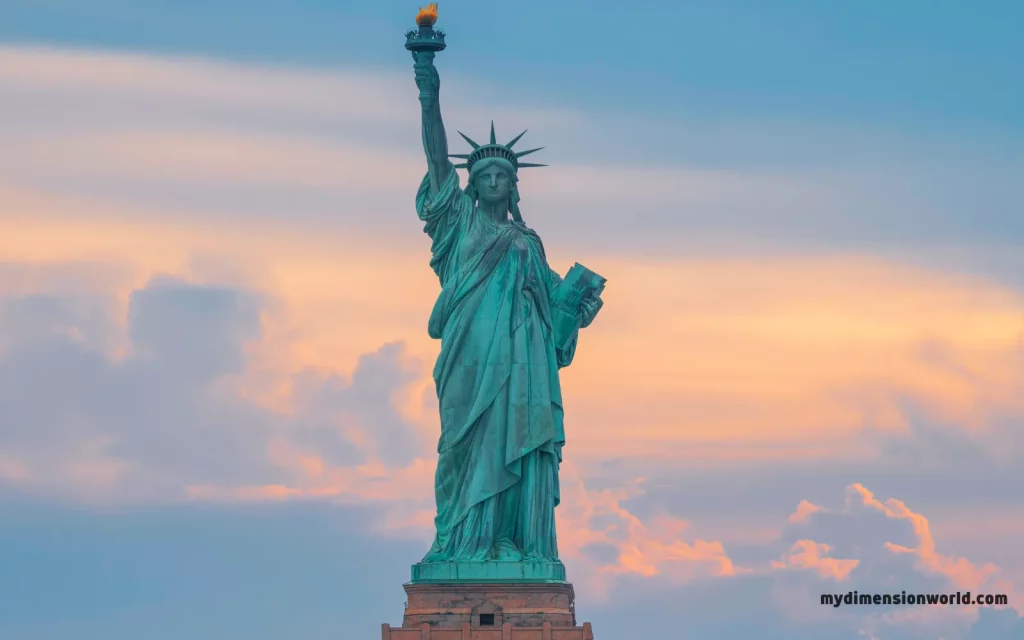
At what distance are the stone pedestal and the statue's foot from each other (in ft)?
2.27

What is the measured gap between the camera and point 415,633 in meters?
67.6

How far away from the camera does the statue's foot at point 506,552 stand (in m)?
68.9

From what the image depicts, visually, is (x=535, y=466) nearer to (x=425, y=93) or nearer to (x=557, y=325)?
(x=557, y=325)

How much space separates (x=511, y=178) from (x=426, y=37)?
3273mm

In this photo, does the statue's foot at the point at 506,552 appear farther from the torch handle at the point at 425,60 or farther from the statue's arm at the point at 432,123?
the torch handle at the point at 425,60

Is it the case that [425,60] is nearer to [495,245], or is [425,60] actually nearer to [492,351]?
[495,245]

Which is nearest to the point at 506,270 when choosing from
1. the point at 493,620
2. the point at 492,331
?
the point at 492,331

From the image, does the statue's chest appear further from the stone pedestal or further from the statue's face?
the stone pedestal

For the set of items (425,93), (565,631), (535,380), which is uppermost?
(425,93)

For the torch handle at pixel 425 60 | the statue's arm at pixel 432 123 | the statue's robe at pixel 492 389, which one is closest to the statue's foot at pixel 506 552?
the statue's robe at pixel 492 389

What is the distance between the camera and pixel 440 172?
232ft

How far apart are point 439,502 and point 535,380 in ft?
10.1

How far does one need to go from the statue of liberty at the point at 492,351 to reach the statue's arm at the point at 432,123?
0.02 metres

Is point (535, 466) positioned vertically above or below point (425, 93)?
below
